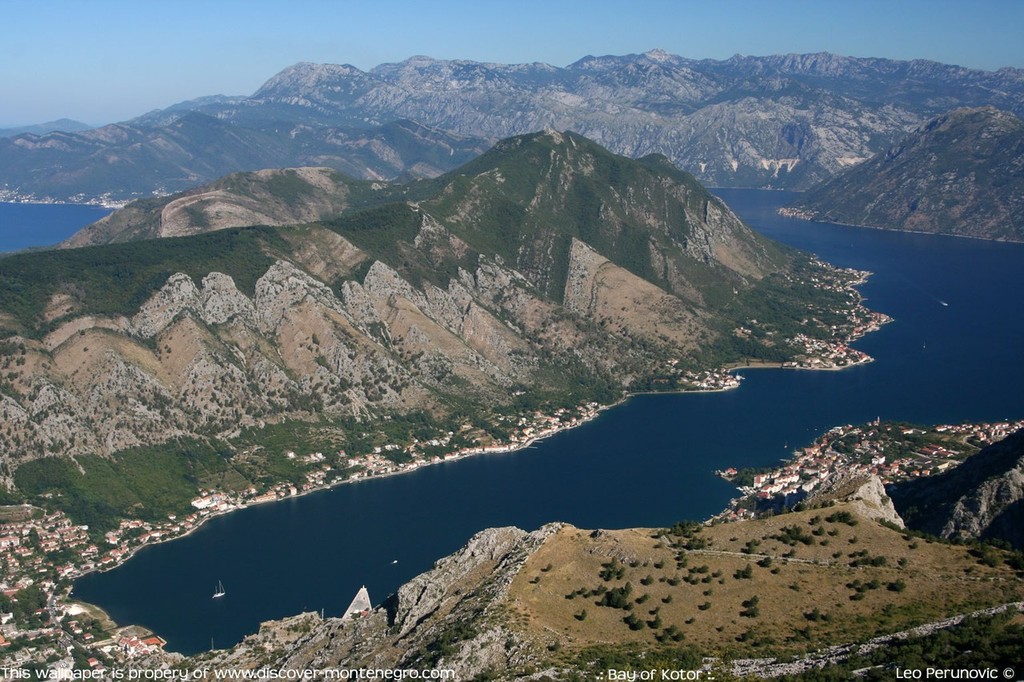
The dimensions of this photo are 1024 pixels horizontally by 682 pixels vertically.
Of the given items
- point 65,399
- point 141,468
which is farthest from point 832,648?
point 65,399

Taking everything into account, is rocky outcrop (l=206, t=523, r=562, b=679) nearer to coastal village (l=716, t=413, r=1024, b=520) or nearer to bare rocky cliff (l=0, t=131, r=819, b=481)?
coastal village (l=716, t=413, r=1024, b=520)

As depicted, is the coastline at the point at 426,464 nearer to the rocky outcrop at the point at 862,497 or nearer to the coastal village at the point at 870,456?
the coastal village at the point at 870,456

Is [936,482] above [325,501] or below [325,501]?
above

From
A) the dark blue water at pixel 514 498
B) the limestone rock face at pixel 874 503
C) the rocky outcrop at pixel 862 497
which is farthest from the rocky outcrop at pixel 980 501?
the dark blue water at pixel 514 498

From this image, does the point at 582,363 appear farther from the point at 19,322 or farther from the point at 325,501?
the point at 19,322

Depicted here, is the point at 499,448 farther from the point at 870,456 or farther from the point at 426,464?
the point at 870,456

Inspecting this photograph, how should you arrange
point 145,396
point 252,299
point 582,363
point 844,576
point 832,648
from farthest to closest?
1. point 582,363
2. point 252,299
3. point 145,396
4. point 844,576
5. point 832,648
